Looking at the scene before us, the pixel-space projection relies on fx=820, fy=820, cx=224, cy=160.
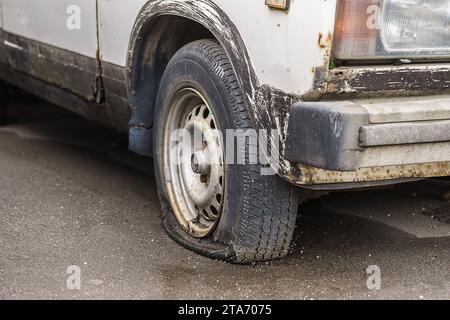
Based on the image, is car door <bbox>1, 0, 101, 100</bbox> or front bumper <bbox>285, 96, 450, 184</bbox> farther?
car door <bbox>1, 0, 101, 100</bbox>

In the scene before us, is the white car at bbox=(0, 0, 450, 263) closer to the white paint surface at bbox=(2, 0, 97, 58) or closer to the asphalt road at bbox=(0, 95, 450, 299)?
the white paint surface at bbox=(2, 0, 97, 58)

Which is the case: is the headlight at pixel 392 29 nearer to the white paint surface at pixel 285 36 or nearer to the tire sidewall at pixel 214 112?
the white paint surface at pixel 285 36

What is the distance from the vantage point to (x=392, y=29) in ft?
9.68

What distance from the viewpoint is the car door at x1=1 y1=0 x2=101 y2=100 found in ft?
14.3

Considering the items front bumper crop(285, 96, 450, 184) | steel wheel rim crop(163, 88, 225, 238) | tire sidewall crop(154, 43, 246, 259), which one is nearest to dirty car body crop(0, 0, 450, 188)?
front bumper crop(285, 96, 450, 184)

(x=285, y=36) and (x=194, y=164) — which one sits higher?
(x=285, y=36)

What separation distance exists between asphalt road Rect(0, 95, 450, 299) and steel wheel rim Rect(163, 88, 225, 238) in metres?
0.18

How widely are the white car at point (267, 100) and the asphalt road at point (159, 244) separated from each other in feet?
0.63

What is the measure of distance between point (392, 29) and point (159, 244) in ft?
5.00

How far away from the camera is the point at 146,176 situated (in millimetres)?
5109

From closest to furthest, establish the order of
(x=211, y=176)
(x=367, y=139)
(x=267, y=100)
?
(x=367, y=139)
(x=267, y=100)
(x=211, y=176)

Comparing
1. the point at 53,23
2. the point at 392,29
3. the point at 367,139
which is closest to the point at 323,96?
the point at 367,139

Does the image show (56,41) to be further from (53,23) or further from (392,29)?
(392,29)
